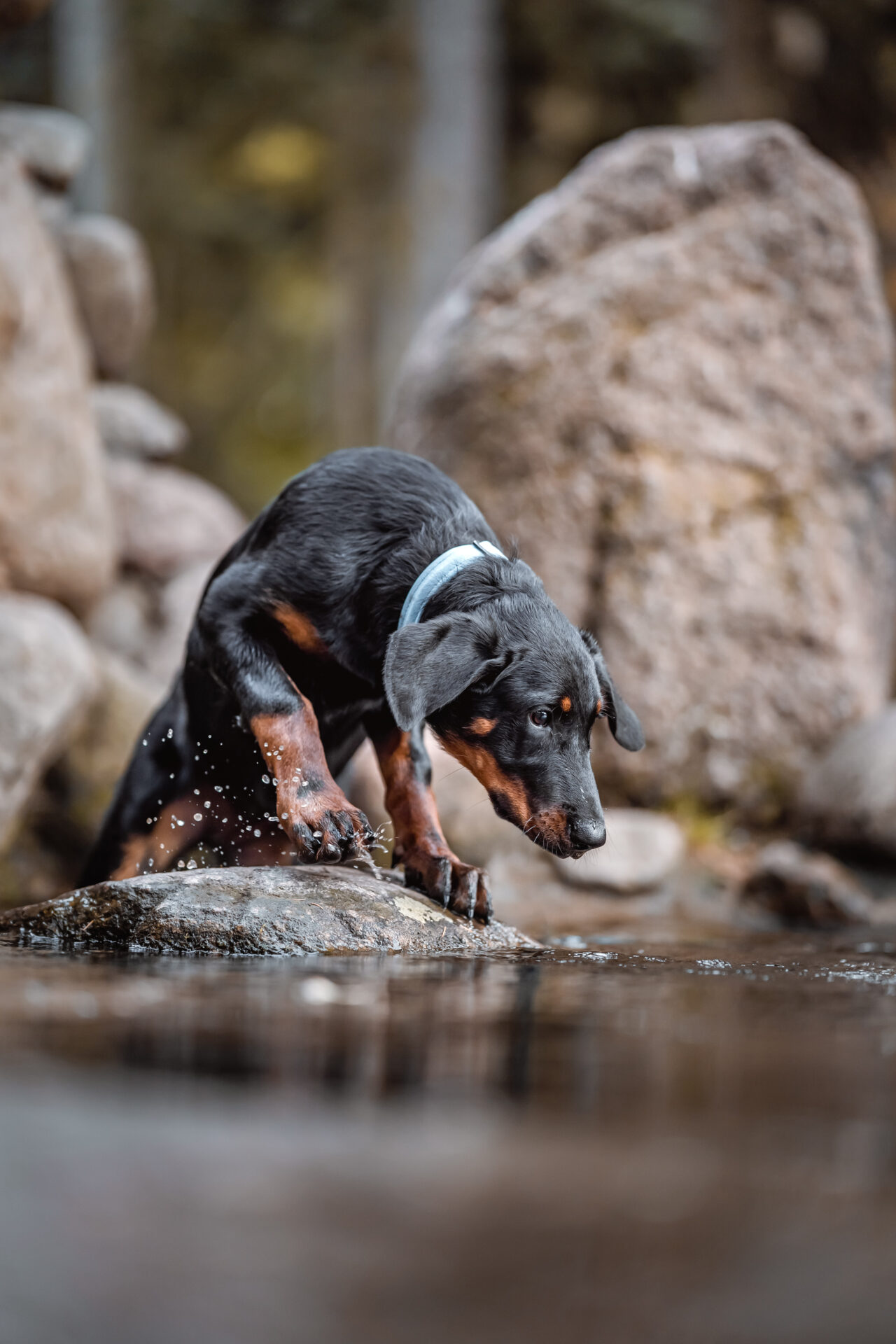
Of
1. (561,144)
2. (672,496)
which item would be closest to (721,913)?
(672,496)

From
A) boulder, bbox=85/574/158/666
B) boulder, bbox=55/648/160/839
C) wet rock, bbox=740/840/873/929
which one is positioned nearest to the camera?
wet rock, bbox=740/840/873/929

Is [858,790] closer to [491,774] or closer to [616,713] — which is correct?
[616,713]

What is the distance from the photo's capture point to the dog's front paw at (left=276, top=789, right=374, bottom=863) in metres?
3.25

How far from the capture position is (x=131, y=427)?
1091 centimetres

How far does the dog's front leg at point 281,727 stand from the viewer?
3.28 metres

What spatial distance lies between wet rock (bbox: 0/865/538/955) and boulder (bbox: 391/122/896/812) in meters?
4.11

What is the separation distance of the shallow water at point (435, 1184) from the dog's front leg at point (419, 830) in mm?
1625

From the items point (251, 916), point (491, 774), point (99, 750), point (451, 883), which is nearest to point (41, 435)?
point (99, 750)

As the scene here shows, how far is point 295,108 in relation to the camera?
17.1m

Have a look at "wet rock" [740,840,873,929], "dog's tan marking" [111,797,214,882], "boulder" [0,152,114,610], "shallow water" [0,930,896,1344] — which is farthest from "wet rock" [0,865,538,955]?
"boulder" [0,152,114,610]

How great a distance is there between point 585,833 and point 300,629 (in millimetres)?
1105

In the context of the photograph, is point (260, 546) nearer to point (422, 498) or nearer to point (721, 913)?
point (422, 498)

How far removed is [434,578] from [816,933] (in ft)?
8.91

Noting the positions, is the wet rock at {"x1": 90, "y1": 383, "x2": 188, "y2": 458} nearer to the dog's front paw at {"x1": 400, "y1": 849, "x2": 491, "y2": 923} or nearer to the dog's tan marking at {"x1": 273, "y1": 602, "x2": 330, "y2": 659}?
the dog's tan marking at {"x1": 273, "y1": 602, "x2": 330, "y2": 659}
